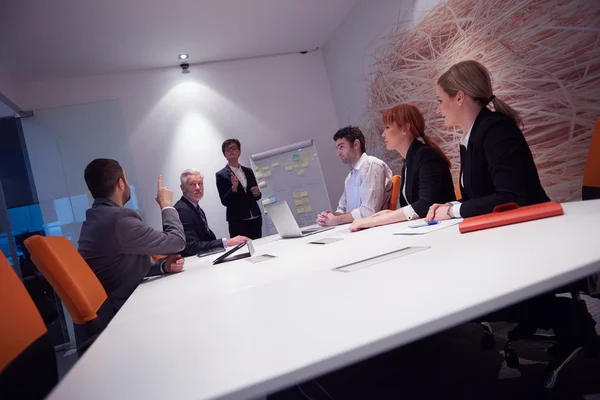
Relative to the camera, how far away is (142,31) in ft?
13.8

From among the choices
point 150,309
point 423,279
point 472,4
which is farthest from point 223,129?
point 423,279

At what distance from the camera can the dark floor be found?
145 cm

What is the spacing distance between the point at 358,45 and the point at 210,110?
7.35 feet

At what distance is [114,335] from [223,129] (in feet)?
16.3

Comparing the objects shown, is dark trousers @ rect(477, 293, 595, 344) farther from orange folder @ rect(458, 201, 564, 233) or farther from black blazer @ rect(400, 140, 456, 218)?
black blazer @ rect(400, 140, 456, 218)

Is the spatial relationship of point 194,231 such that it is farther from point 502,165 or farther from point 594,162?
point 594,162

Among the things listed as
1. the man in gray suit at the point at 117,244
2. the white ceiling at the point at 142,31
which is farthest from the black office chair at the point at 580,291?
the white ceiling at the point at 142,31

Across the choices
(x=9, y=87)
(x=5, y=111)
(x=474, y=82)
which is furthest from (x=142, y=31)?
(x=474, y=82)

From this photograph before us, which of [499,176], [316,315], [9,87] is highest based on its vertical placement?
[9,87]

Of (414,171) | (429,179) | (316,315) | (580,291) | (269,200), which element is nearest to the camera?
(316,315)

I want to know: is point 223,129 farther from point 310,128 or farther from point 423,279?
point 423,279

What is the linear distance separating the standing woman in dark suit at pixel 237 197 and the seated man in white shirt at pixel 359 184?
172cm

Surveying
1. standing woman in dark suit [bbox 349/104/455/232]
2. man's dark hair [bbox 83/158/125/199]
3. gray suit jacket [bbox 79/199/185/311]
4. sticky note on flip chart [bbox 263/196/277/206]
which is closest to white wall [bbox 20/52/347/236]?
sticky note on flip chart [bbox 263/196/277/206]

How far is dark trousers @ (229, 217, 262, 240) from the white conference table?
3.62 m
